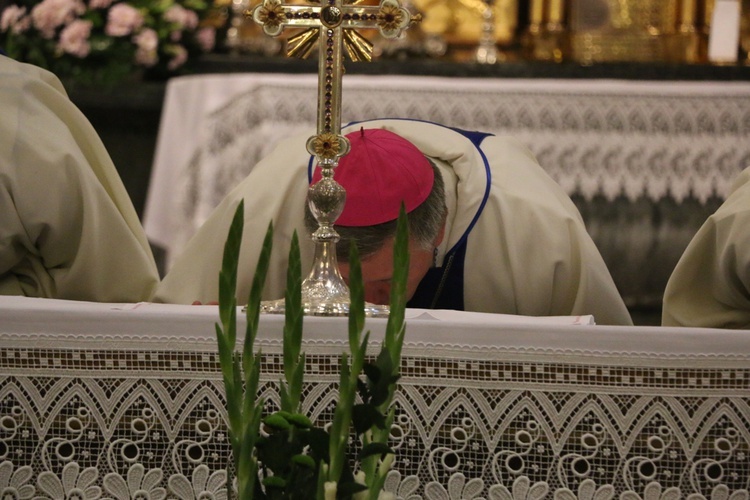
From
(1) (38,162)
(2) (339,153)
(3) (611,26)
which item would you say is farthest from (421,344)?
(3) (611,26)

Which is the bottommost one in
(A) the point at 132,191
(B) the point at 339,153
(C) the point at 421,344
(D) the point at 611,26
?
(A) the point at 132,191

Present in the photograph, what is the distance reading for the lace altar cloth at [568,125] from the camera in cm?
571

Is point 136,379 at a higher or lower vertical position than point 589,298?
higher

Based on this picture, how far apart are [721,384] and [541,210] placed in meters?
1.43

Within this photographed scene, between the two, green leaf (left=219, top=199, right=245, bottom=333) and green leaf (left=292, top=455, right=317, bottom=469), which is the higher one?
green leaf (left=219, top=199, right=245, bottom=333)

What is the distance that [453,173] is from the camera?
329 cm

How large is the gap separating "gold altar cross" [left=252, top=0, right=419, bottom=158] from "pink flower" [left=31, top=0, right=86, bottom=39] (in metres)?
4.45

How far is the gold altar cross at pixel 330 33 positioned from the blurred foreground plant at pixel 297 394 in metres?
0.76

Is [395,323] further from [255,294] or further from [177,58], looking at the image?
[177,58]

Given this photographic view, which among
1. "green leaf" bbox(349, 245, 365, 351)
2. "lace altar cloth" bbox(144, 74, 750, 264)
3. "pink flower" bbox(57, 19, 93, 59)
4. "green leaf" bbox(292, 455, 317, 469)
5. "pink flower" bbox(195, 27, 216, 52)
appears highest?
"green leaf" bbox(349, 245, 365, 351)

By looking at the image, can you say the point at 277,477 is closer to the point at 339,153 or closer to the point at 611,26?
the point at 339,153

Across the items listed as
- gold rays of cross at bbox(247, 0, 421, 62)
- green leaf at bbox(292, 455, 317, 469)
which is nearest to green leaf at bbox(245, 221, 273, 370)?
green leaf at bbox(292, 455, 317, 469)

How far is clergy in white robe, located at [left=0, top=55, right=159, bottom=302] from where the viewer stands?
2602mm

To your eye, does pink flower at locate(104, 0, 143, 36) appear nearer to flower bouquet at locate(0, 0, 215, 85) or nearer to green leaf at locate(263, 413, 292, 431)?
flower bouquet at locate(0, 0, 215, 85)
